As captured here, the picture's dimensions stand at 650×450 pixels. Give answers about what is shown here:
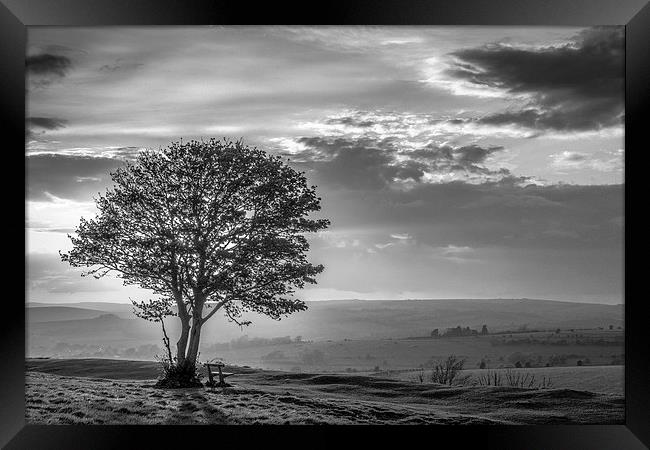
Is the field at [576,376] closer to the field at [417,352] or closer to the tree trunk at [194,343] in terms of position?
the field at [417,352]

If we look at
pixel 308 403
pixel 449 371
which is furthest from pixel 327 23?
pixel 449 371

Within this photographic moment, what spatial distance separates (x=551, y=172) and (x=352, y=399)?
4.80m

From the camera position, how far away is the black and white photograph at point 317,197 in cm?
1087

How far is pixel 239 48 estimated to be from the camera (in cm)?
1090

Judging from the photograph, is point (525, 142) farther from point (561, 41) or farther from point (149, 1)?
point (149, 1)

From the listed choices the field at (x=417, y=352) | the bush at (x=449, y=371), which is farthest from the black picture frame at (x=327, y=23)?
the field at (x=417, y=352)

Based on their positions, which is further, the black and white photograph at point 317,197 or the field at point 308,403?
the black and white photograph at point 317,197

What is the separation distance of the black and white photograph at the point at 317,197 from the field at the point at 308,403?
0.18 feet

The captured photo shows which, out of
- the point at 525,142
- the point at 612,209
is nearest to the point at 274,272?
the point at 525,142

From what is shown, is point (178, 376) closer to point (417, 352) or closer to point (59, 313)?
point (59, 313)

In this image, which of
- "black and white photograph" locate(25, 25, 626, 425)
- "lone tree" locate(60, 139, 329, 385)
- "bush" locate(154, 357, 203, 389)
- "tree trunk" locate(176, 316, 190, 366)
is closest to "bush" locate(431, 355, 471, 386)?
"black and white photograph" locate(25, 25, 626, 425)

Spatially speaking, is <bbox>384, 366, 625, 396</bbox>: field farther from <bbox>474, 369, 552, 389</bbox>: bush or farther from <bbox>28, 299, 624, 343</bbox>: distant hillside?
<bbox>28, 299, 624, 343</bbox>: distant hillside

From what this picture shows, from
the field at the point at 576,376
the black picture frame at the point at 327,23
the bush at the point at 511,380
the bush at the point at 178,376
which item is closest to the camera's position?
the black picture frame at the point at 327,23

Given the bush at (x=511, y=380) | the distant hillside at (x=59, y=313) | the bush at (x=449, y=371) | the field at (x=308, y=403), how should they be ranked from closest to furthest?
the field at (x=308, y=403) → the distant hillside at (x=59, y=313) → the bush at (x=511, y=380) → the bush at (x=449, y=371)
